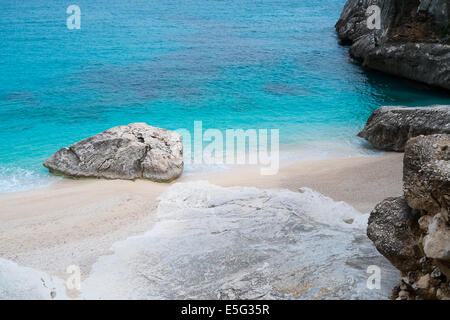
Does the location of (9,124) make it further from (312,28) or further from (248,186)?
(312,28)

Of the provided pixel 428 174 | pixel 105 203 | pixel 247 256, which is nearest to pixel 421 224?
pixel 428 174

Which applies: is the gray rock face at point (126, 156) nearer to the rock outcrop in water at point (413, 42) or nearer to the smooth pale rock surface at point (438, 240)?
the smooth pale rock surface at point (438, 240)

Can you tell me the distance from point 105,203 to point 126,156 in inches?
45.9

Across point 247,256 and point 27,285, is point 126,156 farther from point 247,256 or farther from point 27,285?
point 27,285

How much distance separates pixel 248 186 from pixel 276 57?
795 cm

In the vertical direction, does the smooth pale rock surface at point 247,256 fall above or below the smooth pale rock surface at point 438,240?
below

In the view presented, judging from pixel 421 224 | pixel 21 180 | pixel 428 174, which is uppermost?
pixel 428 174

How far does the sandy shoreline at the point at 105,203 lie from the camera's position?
379 cm

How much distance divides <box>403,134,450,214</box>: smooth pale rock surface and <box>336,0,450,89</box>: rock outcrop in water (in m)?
7.52

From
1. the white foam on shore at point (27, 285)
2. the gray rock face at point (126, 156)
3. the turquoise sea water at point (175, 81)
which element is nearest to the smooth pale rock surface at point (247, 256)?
the white foam on shore at point (27, 285)

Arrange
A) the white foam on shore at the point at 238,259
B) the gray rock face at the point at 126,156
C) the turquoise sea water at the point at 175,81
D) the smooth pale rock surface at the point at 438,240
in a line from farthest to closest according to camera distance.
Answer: the turquoise sea water at the point at 175,81 → the gray rock face at the point at 126,156 → the white foam on shore at the point at 238,259 → the smooth pale rock surface at the point at 438,240

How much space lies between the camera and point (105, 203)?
4812mm

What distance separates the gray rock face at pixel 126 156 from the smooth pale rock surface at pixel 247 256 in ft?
4.48

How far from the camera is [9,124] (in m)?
8.55
